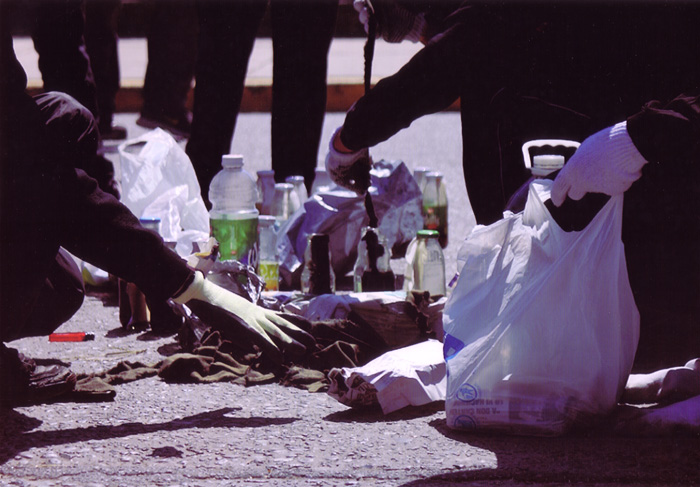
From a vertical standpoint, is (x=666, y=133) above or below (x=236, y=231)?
above

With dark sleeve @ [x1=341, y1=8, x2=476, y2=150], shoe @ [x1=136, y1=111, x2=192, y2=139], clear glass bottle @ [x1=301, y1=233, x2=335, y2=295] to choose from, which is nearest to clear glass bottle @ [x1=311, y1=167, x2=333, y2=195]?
clear glass bottle @ [x1=301, y1=233, x2=335, y2=295]

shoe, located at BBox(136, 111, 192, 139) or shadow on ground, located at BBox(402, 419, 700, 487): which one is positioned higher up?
shoe, located at BBox(136, 111, 192, 139)

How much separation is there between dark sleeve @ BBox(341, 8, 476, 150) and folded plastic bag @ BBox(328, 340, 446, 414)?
2.48ft

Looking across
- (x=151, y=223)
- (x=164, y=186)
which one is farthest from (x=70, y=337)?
(x=164, y=186)

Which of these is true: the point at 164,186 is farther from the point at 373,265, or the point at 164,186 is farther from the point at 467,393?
the point at 467,393

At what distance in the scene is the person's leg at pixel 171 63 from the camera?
788cm

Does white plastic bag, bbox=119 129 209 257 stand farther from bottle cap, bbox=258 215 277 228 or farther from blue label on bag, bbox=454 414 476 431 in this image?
blue label on bag, bbox=454 414 476 431

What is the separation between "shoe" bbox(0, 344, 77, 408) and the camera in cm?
298

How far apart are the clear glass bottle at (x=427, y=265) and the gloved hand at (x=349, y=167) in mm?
345

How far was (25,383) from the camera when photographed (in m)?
3.02

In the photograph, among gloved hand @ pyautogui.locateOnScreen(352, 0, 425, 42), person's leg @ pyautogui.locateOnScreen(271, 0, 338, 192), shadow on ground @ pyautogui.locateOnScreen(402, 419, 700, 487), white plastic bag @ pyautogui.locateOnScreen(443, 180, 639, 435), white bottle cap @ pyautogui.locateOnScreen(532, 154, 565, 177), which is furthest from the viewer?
person's leg @ pyautogui.locateOnScreen(271, 0, 338, 192)

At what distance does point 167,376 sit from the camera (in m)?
3.32

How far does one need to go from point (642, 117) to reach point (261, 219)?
6.81ft

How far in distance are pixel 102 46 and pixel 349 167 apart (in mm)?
3994
